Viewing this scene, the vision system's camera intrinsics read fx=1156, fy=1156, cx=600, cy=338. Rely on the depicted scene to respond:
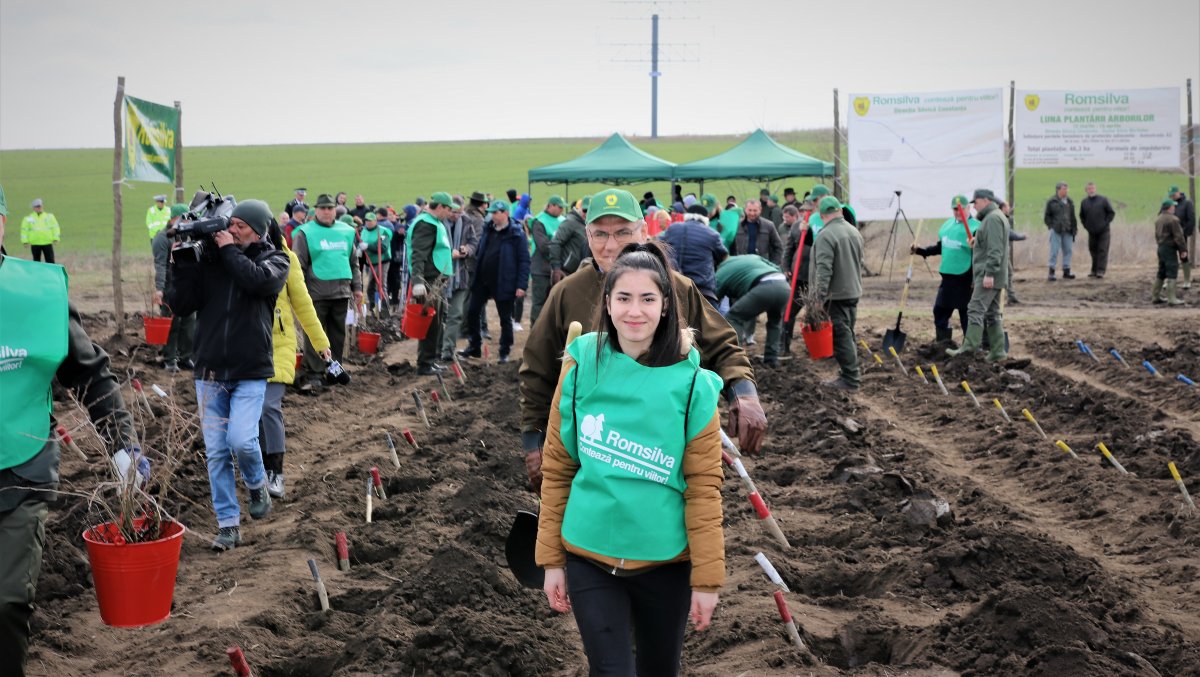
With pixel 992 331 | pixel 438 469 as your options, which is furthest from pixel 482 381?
pixel 992 331

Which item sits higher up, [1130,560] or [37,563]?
[37,563]

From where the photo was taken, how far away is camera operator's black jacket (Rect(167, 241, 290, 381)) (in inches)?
253

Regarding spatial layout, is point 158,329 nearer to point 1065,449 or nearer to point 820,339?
point 820,339

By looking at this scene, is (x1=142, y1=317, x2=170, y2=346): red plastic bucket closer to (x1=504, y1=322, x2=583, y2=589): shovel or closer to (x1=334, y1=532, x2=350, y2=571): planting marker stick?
(x1=334, y1=532, x2=350, y2=571): planting marker stick

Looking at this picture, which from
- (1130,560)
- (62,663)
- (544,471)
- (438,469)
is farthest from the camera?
(438,469)

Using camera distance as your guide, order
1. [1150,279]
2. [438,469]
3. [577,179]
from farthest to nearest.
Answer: [577,179]
[1150,279]
[438,469]

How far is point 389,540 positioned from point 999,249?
8.29 m

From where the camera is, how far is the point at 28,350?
3.73 meters

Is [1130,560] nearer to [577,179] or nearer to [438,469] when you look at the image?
[438,469]

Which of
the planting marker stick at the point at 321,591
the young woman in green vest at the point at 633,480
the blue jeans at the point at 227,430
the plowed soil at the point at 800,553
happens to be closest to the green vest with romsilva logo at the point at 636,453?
the young woman in green vest at the point at 633,480

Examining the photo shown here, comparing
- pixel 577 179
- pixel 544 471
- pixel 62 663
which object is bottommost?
pixel 62 663

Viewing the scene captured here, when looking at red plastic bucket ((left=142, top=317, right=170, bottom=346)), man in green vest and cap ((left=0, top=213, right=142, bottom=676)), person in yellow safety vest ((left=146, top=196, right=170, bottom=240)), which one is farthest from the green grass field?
man in green vest and cap ((left=0, top=213, right=142, bottom=676))

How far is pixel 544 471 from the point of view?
11.1 feet

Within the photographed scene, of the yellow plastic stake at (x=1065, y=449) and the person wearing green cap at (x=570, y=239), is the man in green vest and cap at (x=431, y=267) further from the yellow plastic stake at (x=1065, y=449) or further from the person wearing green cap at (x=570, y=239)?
the yellow plastic stake at (x=1065, y=449)
